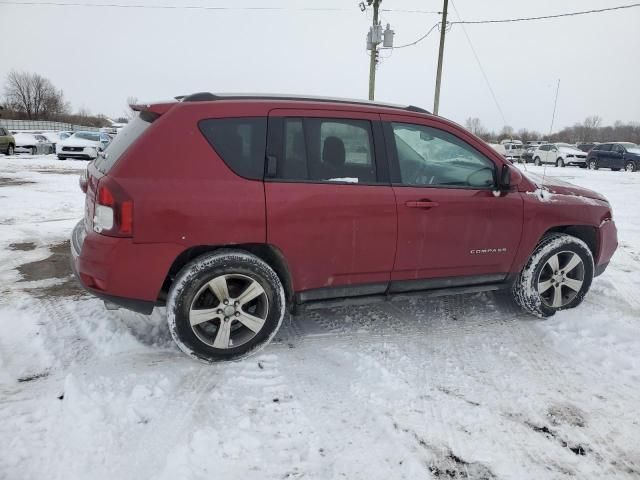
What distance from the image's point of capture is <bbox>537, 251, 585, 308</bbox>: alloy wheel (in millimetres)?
4035

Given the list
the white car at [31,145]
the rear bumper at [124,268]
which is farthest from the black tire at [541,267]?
the white car at [31,145]

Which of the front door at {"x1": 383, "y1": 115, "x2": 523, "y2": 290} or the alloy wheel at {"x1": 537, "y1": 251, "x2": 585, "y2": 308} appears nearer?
the front door at {"x1": 383, "y1": 115, "x2": 523, "y2": 290}

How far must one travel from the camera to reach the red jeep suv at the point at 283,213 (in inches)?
112

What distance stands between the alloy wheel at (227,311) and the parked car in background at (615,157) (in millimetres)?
29608

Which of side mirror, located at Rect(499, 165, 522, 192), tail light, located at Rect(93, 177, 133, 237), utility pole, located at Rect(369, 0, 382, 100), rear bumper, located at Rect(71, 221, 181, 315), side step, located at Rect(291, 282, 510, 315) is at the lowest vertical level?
side step, located at Rect(291, 282, 510, 315)

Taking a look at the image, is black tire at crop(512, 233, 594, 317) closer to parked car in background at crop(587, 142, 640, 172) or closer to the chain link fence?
parked car in background at crop(587, 142, 640, 172)

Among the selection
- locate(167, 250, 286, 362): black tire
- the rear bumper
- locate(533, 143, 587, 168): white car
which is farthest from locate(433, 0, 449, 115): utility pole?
the rear bumper

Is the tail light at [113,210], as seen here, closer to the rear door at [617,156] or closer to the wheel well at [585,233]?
the wheel well at [585,233]

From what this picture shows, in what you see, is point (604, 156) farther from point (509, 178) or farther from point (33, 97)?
point (33, 97)

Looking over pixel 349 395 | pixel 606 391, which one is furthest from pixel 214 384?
pixel 606 391

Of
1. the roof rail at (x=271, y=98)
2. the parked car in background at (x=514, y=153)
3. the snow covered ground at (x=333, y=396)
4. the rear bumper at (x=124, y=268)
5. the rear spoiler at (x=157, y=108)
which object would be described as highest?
the roof rail at (x=271, y=98)

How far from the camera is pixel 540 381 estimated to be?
3.04 meters

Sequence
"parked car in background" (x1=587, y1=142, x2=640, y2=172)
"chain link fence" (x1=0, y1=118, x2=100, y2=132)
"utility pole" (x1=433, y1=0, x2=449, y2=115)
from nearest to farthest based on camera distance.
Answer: "utility pole" (x1=433, y1=0, x2=449, y2=115) → "parked car in background" (x1=587, y1=142, x2=640, y2=172) → "chain link fence" (x1=0, y1=118, x2=100, y2=132)

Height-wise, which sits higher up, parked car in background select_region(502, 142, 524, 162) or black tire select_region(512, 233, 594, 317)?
parked car in background select_region(502, 142, 524, 162)
